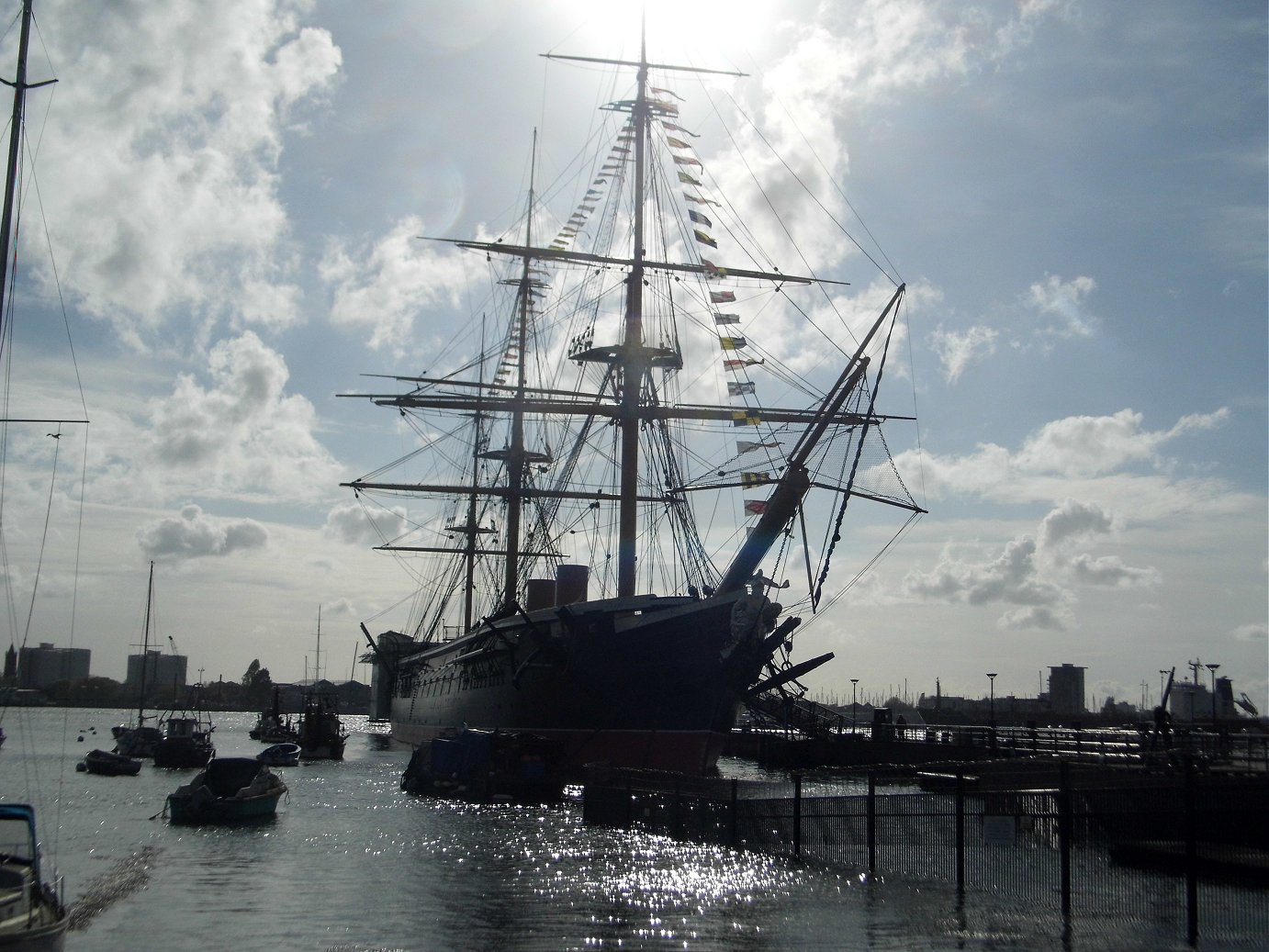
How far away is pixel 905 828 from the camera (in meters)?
22.1

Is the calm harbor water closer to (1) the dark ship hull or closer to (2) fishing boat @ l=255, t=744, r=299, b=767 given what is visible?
(1) the dark ship hull

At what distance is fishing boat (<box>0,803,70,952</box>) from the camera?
1290cm

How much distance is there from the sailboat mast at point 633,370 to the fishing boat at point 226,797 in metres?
17.5

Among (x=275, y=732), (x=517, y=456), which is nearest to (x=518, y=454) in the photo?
(x=517, y=456)

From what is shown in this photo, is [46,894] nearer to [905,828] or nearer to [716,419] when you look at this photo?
[905,828]

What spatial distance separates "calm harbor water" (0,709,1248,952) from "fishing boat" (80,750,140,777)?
990 inches

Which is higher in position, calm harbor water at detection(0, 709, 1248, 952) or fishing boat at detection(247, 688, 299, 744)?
calm harbor water at detection(0, 709, 1248, 952)

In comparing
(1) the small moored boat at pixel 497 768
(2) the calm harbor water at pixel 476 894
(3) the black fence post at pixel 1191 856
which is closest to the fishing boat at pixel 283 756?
(1) the small moored boat at pixel 497 768

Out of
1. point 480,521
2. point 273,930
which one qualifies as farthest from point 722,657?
point 480,521

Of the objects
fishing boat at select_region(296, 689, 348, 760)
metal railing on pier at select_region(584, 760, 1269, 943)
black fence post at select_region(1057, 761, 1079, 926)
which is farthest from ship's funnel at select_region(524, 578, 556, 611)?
black fence post at select_region(1057, 761, 1079, 926)

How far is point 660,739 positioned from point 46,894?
28.7 m

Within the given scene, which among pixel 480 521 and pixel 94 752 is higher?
pixel 480 521

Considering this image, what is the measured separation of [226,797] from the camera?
3391 cm

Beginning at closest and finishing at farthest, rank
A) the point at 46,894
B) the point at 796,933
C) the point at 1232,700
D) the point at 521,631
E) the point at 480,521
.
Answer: the point at 46,894, the point at 796,933, the point at 521,631, the point at 1232,700, the point at 480,521
